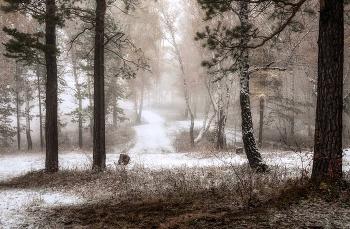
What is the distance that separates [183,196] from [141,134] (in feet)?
54.1

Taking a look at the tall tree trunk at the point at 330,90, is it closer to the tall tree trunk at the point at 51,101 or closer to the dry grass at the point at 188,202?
the dry grass at the point at 188,202

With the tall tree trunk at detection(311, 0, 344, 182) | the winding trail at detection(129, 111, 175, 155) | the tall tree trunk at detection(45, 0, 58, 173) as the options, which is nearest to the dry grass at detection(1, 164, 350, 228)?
the tall tree trunk at detection(311, 0, 344, 182)

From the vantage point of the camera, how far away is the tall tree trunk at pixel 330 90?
438 centimetres

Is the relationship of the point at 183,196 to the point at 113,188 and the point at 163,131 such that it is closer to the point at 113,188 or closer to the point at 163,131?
the point at 113,188

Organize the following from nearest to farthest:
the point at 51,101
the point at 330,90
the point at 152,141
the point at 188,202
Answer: the point at 330,90, the point at 188,202, the point at 51,101, the point at 152,141

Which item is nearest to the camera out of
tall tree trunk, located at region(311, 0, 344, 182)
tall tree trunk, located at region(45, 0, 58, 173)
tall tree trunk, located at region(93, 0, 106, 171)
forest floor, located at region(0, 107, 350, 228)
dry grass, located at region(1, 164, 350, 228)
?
forest floor, located at region(0, 107, 350, 228)

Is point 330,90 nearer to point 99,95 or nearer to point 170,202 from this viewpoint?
point 170,202

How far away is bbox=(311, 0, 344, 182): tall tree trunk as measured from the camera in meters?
4.38

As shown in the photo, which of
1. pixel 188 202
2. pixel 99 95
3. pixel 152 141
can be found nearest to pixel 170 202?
pixel 188 202

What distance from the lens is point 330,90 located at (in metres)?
4.45

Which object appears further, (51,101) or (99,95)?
(51,101)

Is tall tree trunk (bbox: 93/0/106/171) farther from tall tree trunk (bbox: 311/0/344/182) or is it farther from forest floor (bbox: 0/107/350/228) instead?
tall tree trunk (bbox: 311/0/344/182)

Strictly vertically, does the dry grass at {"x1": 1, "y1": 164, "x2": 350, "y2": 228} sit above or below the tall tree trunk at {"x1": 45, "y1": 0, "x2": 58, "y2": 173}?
below

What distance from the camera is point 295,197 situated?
4230 mm
